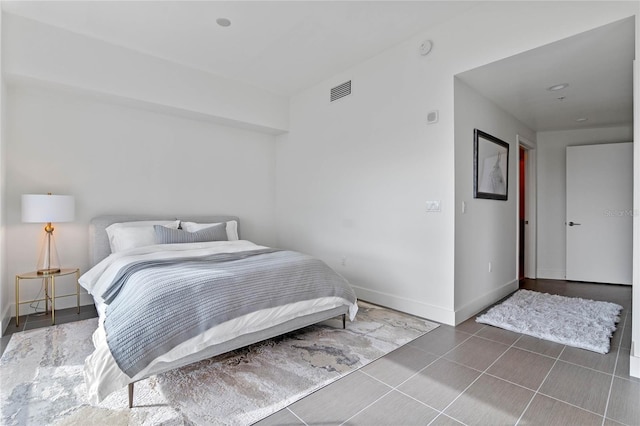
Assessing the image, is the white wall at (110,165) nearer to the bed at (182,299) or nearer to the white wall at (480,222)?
the bed at (182,299)

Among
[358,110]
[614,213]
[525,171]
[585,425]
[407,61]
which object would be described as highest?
[407,61]

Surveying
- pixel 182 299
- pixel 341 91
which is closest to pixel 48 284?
pixel 182 299

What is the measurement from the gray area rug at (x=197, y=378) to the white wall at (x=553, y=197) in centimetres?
343

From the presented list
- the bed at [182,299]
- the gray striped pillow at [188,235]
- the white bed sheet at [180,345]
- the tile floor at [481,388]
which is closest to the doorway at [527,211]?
the tile floor at [481,388]

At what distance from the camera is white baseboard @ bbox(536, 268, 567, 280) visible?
5105mm

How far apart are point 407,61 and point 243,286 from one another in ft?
9.27

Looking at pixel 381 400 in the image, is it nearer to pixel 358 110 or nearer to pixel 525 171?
pixel 358 110

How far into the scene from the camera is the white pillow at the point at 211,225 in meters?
4.00

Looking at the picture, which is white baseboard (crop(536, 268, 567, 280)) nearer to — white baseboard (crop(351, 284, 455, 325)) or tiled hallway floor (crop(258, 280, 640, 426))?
tiled hallway floor (crop(258, 280, 640, 426))

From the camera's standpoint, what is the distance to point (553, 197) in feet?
17.2

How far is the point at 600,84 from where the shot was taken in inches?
128

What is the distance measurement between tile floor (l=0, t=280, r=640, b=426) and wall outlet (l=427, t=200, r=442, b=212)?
118cm

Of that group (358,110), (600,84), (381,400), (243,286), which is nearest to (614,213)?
(600,84)

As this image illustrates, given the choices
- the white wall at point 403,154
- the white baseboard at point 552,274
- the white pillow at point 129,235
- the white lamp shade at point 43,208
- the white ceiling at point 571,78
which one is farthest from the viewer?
the white baseboard at point 552,274
